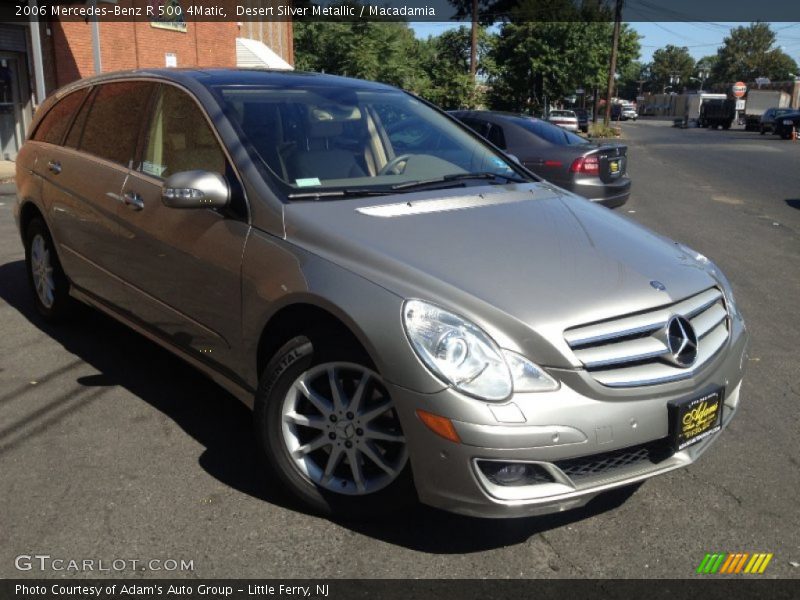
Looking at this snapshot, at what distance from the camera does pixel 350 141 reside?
3988mm

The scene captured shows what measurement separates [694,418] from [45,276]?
4284 millimetres

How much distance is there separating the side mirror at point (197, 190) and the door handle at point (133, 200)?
648mm

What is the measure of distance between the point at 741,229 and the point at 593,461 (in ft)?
28.8

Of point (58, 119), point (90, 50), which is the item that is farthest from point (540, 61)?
point (58, 119)

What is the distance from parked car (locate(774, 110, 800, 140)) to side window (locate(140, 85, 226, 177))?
4678cm

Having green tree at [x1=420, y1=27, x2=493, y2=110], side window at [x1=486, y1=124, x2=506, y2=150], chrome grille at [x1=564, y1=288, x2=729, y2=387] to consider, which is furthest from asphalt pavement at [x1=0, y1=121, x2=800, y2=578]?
green tree at [x1=420, y1=27, x2=493, y2=110]

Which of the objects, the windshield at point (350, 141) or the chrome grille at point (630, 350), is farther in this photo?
the windshield at point (350, 141)

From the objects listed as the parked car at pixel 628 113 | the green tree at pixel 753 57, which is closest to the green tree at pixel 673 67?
the green tree at pixel 753 57

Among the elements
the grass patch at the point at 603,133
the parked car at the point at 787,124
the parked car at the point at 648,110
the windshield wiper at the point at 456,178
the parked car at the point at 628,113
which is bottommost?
the parked car at the point at 648,110

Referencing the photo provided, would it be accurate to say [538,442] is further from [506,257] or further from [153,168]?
[153,168]

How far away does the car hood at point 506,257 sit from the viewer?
8.85ft

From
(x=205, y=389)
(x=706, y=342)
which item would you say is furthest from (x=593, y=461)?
(x=205, y=389)

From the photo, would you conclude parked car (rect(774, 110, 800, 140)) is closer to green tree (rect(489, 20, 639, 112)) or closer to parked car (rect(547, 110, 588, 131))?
green tree (rect(489, 20, 639, 112))

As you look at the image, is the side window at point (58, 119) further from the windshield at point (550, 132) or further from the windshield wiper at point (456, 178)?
the windshield at point (550, 132)
